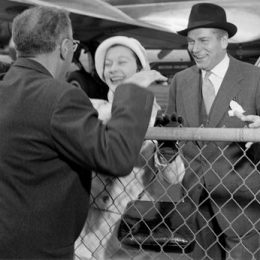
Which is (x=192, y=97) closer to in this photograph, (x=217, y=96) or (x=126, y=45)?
(x=217, y=96)

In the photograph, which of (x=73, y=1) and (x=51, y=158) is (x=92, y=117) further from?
(x=73, y=1)

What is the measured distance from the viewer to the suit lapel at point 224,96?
2.85 m

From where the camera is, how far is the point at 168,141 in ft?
7.88

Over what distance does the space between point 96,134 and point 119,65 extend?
1.24m

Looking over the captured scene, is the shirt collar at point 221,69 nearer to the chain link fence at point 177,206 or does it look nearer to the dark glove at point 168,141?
the chain link fence at point 177,206

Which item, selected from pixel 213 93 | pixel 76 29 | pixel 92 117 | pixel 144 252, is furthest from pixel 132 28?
pixel 92 117

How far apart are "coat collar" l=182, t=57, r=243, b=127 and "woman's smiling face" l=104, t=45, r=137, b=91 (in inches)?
14.5

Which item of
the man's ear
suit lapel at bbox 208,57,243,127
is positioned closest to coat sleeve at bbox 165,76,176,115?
suit lapel at bbox 208,57,243,127

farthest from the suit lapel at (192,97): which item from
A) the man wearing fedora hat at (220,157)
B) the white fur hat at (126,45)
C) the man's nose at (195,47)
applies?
the white fur hat at (126,45)

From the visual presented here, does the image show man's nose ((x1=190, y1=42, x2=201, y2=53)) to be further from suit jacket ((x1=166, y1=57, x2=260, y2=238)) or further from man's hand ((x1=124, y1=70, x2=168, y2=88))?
man's hand ((x1=124, y1=70, x2=168, y2=88))

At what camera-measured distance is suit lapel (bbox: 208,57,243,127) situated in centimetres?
285

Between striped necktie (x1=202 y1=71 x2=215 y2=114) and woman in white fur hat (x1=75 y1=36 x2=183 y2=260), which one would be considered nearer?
woman in white fur hat (x1=75 y1=36 x2=183 y2=260)

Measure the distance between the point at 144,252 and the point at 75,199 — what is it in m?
0.82

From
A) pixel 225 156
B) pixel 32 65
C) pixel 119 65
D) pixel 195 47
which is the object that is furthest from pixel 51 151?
pixel 195 47
